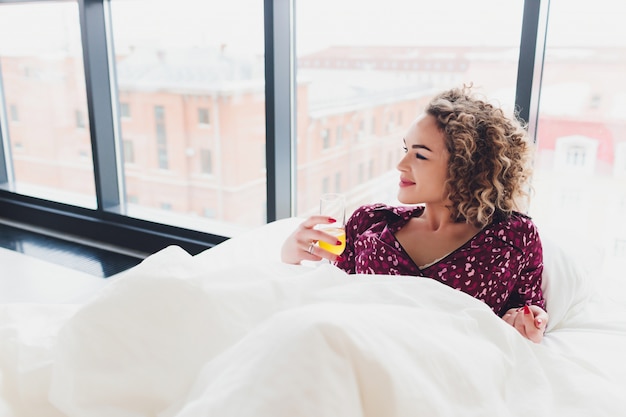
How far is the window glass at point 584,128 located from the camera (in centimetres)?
197

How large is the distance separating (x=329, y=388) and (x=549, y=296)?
92cm

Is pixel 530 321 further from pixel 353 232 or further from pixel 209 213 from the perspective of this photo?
pixel 209 213

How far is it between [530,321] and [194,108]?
1947 mm

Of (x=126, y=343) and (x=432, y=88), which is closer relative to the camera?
(x=126, y=343)

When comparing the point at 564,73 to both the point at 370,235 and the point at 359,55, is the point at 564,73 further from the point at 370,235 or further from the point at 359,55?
the point at 370,235

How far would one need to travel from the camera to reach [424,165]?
1.54 meters

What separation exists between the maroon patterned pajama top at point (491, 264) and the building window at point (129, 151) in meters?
1.98

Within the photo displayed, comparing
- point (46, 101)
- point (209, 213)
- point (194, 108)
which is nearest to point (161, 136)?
point (194, 108)

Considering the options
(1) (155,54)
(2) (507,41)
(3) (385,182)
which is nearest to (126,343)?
(3) (385,182)

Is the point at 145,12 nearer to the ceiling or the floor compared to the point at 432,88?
nearer to the ceiling

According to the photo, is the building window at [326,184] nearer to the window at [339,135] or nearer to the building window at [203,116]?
the window at [339,135]

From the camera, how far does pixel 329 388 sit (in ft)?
2.89

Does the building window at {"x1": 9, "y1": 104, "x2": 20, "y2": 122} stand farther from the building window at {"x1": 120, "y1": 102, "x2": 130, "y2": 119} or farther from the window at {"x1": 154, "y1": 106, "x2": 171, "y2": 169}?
the window at {"x1": 154, "y1": 106, "x2": 171, "y2": 169}

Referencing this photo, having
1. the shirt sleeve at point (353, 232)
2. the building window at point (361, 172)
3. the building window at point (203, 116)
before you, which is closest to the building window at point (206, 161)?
the building window at point (203, 116)
